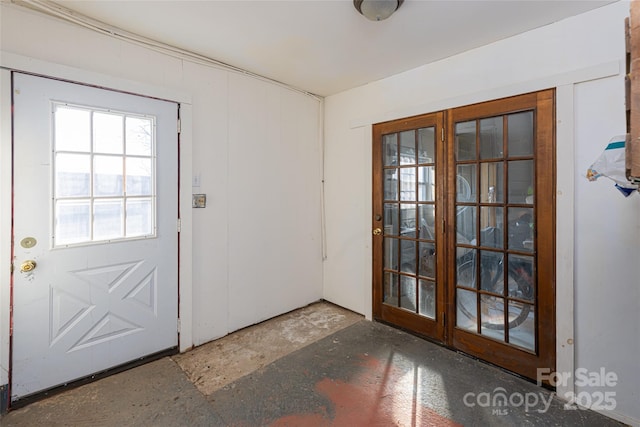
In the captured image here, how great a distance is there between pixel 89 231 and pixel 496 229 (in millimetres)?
3054

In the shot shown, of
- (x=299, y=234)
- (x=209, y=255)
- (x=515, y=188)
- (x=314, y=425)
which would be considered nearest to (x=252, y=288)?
(x=209, y=255)

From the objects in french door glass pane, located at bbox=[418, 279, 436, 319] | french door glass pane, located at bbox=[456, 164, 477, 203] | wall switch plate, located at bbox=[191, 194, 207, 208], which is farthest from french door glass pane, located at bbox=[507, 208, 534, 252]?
wall switch plate, located at bbox=[191, 194, 207, 208]

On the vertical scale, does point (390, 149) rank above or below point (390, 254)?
above

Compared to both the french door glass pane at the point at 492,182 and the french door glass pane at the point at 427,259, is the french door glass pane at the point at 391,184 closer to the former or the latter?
the french door glass pane at the point at 427,259

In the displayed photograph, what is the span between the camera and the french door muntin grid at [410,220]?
2.64m

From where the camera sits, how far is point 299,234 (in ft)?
11.2

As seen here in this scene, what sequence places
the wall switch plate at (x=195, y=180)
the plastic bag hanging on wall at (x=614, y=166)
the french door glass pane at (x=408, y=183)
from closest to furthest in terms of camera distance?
the plastic bag hanging on wall at (x=614, y=166) → the wall switch plate at (x=195, y=180) → the french door glass pane at (x=408, y=183)

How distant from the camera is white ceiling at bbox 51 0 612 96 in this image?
1.83 metres

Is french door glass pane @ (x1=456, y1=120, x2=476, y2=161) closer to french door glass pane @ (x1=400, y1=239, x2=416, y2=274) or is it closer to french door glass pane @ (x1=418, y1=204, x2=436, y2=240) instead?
french door glass pane @ (x1=418, y1=204, x2=436, y2=240)

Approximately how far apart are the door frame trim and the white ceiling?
1.32 ft

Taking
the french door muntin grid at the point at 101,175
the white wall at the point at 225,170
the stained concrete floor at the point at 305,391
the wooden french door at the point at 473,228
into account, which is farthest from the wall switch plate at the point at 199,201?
the wooden french door at the point at 473,228

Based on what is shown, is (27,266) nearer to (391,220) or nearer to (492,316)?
(391,220)

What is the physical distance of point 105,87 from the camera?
2.06 meters

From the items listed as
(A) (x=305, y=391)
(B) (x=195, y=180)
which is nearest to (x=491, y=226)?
(A) (x=305, y=391)
